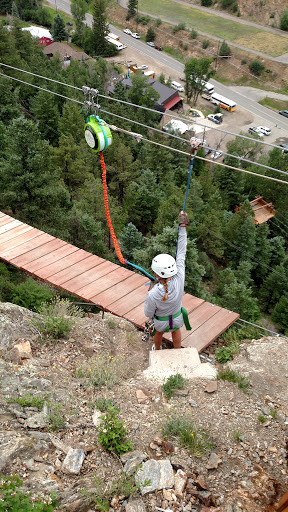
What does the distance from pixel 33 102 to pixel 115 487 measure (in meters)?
34.4

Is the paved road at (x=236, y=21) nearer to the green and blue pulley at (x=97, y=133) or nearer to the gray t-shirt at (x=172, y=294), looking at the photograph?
the green and blue pulley at (x=97, y=133)

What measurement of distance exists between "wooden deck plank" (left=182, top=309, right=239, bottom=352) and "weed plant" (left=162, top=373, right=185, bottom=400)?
136cm

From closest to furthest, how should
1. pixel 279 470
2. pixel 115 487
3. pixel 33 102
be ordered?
pixel 115 487 < pixel 279 470 < pixel 33 102

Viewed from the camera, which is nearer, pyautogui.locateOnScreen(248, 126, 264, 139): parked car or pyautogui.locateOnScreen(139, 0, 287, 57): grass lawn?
pyautogui.locateOnScreen(248, 126, 264, 139): parked car

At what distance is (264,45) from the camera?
70.5m

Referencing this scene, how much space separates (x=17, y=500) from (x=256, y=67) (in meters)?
70.6

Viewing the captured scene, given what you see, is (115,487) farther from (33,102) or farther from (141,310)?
(33,102)

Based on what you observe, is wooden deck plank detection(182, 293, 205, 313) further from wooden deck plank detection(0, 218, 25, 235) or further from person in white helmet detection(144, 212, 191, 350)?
wooden deck plank detection(0, 218, 25, 235)

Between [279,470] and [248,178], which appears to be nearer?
[279,470]

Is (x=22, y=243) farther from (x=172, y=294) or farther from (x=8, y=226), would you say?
(x=172, y=294)

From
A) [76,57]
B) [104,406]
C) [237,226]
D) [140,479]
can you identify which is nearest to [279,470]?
[140,479]

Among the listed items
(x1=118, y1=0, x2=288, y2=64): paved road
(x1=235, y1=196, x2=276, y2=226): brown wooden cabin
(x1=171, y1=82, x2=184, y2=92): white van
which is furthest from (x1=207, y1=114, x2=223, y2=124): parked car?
(x1=118, y1=0, x2=288, y2=64): paved road

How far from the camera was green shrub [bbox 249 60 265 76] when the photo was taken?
6488cm

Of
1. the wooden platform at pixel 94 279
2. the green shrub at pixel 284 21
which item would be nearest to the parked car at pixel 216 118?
the green shrub at pixel 284 21
